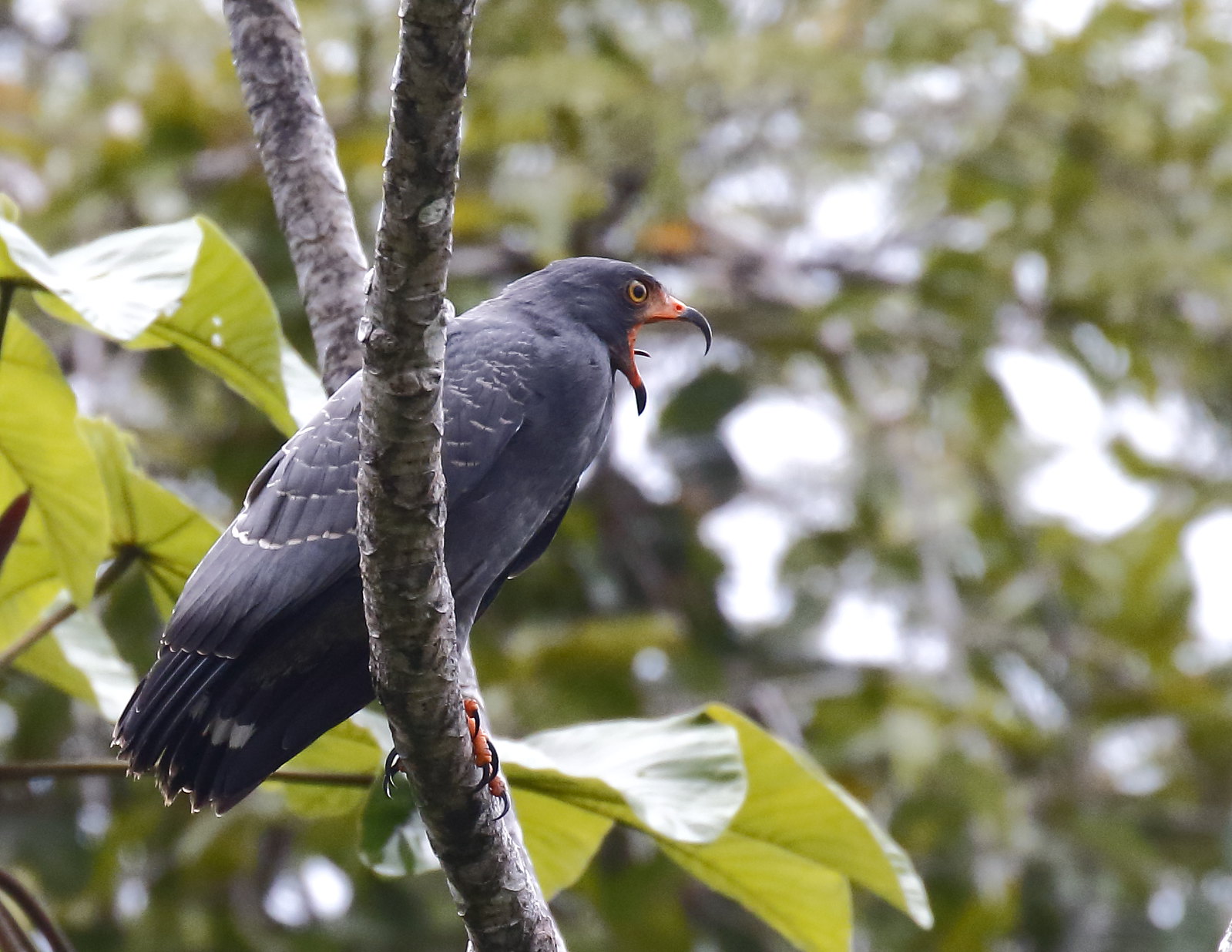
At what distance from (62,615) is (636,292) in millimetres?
1458

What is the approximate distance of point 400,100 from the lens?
1.66 metres

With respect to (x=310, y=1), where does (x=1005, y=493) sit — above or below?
below

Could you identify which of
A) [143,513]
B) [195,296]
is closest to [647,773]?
[143,513]

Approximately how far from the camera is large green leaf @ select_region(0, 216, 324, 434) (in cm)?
265

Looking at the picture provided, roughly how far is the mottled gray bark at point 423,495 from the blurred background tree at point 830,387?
9.80 ft

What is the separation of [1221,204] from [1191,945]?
10.1 feet

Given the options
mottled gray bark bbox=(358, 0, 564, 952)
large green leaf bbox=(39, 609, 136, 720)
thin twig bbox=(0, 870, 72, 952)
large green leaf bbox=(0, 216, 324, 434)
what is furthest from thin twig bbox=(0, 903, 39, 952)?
large green leaf bbox=(0, 216, 324, 434)

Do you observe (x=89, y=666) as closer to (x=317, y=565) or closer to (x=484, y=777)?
(x=317, y=565)

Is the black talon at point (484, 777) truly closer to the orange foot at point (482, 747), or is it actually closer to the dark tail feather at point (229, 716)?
the orange foot at point (482, 747)

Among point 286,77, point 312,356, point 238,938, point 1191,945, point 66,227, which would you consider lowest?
point 1191,945

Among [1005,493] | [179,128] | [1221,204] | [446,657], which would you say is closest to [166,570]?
[446,657]

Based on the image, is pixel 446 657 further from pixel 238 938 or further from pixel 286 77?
pixel 238 938

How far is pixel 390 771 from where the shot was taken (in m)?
2.77

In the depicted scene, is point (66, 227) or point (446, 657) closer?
point (446, 657)
